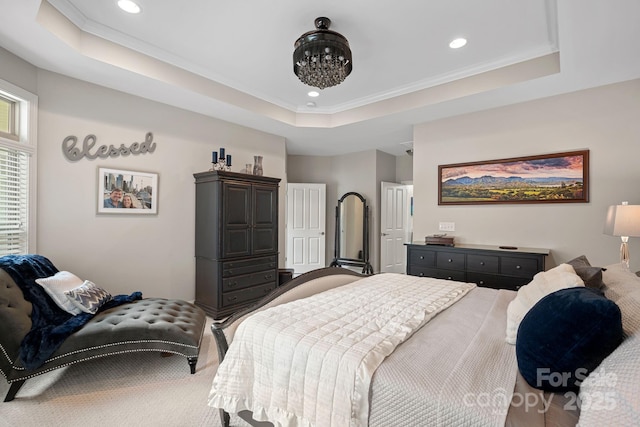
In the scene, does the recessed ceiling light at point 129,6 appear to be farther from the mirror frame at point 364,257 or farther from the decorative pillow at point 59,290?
the mirror frame at point 364,257

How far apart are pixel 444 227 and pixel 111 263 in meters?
4.19

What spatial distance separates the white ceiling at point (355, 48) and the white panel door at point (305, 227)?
2.36m

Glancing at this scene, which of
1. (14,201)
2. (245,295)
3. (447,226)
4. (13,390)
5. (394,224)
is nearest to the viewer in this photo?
(13,390)

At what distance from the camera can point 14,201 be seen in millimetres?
2703

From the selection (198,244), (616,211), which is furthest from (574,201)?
(198,244)

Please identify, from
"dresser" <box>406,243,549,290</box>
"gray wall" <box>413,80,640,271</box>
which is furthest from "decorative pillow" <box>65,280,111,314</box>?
"gray wall" <box>413,80,640,271</box>

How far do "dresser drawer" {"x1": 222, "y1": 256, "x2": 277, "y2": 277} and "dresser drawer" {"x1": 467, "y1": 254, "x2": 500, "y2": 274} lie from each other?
2.58 metres

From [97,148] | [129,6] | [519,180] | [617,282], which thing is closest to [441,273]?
[519,180]

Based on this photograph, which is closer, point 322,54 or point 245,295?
point 322,54

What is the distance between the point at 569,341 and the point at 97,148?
Result: 4162 mm

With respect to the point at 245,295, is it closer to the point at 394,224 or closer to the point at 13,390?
the point at 13,390

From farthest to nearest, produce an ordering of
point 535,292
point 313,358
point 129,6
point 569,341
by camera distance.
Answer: point 129,6 < point 535,292 < point 313,358 < point 569,341

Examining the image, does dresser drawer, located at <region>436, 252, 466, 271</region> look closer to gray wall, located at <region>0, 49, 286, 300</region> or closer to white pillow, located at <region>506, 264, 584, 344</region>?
white pillow, located at <region>506, 264, 584, 344</region>

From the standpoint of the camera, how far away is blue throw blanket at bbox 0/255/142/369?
200 cm
